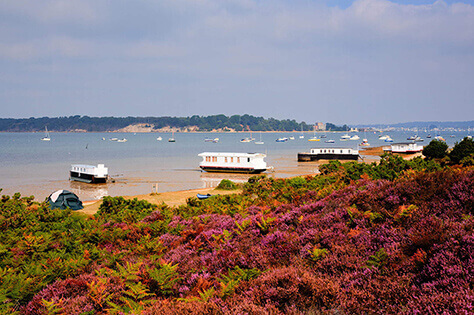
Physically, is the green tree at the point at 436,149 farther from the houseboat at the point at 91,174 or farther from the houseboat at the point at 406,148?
the houseboat at the point at 91,174

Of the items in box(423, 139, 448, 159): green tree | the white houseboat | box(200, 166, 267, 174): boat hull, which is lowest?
box(200, 166, 267, 174): boat hull

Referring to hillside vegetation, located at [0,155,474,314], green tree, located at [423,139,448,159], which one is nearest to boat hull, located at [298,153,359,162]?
green tree, located at [423,139,448,159]

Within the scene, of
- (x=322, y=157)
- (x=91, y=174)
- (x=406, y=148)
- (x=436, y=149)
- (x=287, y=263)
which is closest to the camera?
(x=287, y=263)

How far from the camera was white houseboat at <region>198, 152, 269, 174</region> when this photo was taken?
59812mm

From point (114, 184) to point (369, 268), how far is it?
164 feet

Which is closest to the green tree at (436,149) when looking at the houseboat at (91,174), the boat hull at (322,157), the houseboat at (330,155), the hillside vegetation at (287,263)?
the houseboat at (330,155)

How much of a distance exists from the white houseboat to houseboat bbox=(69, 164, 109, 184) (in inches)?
642

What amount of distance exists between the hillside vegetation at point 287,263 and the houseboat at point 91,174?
4401cm

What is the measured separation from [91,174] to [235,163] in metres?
22.7

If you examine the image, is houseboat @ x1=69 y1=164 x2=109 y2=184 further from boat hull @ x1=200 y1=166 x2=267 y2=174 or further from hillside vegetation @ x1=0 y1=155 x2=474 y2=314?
hillside vegetation @ x1=0 y1=155 x2=474 y2=314

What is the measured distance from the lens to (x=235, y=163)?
200 feet

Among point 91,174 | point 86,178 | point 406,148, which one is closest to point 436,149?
point 406,148

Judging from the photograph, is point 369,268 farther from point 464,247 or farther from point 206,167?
point 206,167

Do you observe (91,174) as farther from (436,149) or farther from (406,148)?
(406,148)
